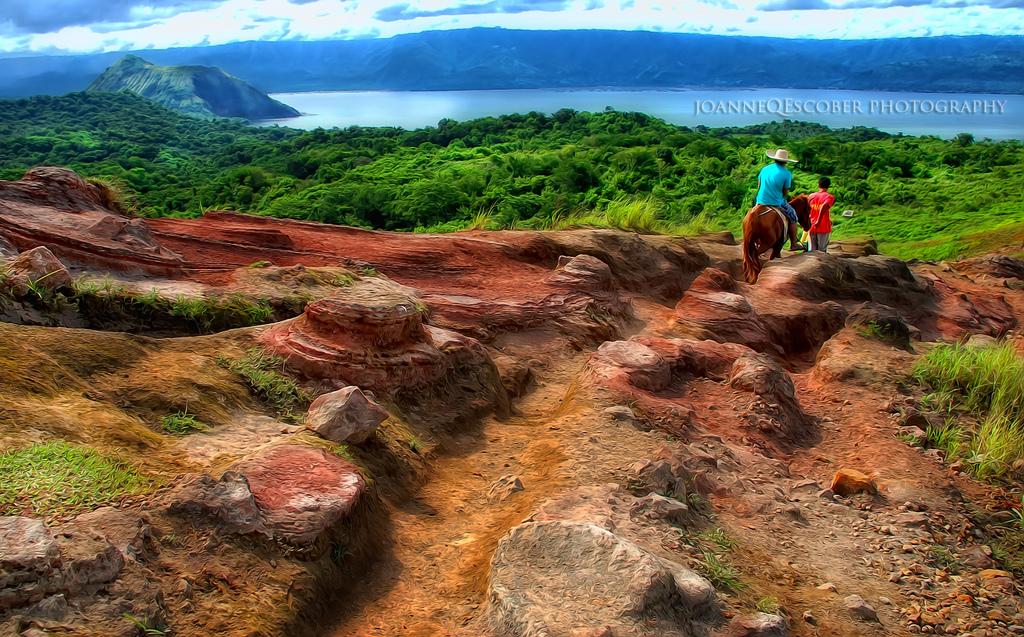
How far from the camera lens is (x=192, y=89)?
11050 cm

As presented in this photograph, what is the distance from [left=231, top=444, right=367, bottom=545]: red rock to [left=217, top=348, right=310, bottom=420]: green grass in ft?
2.71

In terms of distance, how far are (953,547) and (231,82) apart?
128m

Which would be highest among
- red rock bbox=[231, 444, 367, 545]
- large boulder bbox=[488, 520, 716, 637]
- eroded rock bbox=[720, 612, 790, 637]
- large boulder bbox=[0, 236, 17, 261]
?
large boulder bbox=[0, 236, 17, 261]

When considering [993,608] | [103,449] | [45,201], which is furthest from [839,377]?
[45,201]

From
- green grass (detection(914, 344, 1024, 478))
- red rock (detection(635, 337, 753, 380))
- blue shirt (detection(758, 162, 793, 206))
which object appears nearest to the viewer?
green grass (detection(914, 344, 1024, 478))

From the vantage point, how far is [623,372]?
23.2 feet

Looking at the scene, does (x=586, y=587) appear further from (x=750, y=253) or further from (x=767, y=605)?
(x=750, y=253)

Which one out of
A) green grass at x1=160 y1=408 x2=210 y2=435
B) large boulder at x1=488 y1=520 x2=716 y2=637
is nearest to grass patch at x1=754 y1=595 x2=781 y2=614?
large boulder at x1=488 y1=520 x2=716 y2=637

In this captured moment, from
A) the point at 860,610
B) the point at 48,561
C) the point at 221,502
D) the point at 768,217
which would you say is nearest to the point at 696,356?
the point at 860,610

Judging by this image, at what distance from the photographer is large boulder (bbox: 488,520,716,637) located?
368cm

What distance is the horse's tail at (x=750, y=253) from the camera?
37.8ft

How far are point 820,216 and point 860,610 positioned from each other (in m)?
9.01

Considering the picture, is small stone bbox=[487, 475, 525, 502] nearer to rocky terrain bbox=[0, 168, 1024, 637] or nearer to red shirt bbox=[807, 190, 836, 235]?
rocky terrain bbox=[0, 168, 1024, 637]

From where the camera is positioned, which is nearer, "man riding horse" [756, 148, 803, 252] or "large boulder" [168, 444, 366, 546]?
"large boulder" [168, 444, 366, 546]
